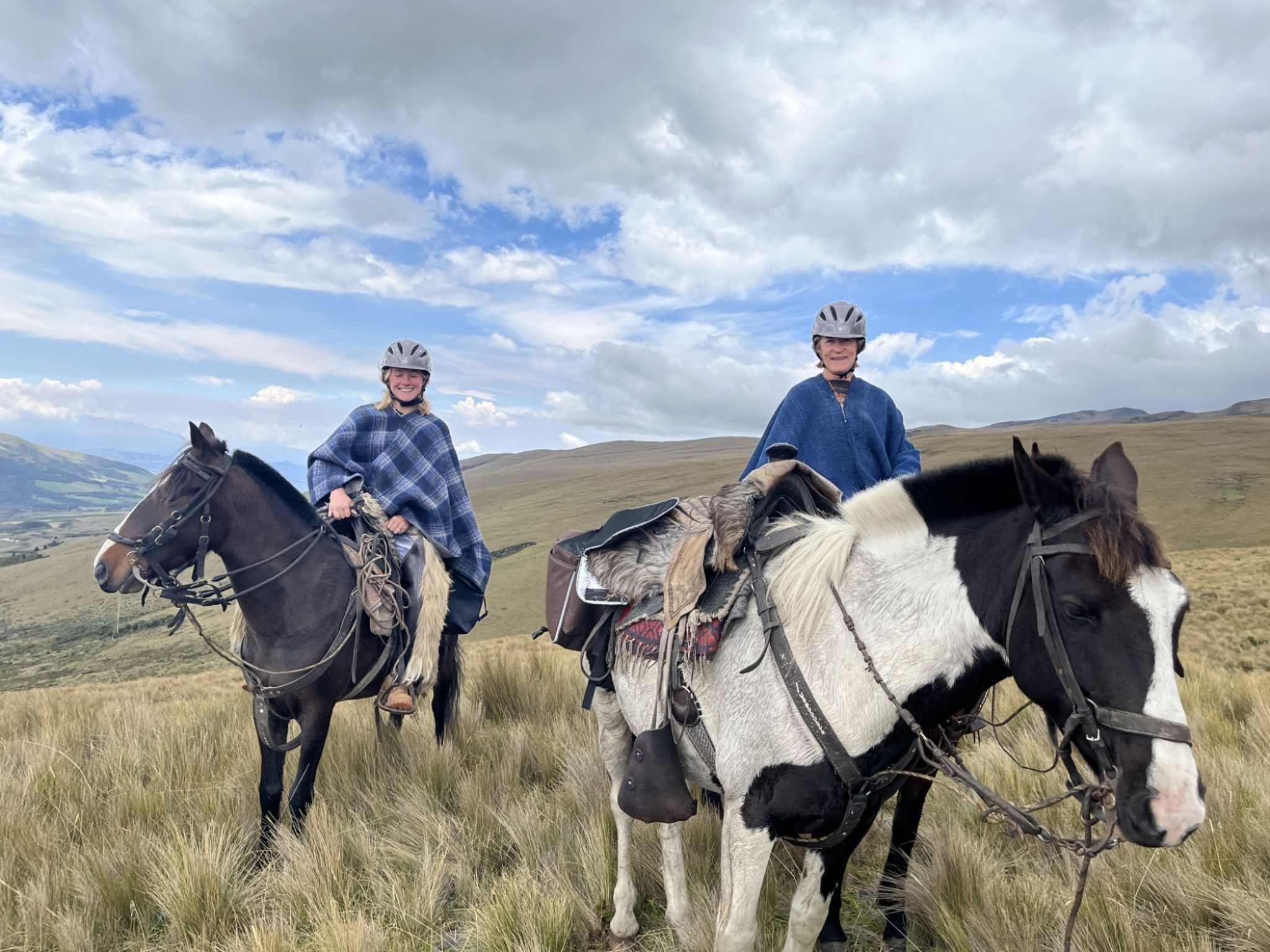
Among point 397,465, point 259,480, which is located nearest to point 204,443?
point 259,480

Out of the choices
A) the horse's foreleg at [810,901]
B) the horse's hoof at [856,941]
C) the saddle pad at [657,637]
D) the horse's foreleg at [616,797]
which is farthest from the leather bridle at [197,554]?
the horse's hoof at [856,941]

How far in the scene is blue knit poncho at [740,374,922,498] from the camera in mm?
3945

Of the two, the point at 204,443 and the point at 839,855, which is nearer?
the point at 839,855

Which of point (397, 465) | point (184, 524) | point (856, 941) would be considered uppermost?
point (397, 465)

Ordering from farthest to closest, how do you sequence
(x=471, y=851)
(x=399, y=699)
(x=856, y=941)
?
(x=399, y=699) < (x=471, y=851) < (x=856, y=941)

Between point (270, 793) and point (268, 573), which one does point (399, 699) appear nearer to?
point (270, 793)

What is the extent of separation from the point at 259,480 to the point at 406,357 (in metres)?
1.43

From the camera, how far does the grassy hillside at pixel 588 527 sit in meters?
25.6

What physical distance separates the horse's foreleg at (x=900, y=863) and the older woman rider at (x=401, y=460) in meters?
3.47

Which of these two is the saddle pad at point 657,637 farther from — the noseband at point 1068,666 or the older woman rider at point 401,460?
the older woman rider at point 401,460

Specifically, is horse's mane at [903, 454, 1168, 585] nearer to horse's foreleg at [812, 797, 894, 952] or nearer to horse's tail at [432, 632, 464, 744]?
horse's foreleg at [812, 797, 894, 952]

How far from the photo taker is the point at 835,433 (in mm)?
3947

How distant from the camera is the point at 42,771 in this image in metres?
4.54

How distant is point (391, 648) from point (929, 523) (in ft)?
12.1
